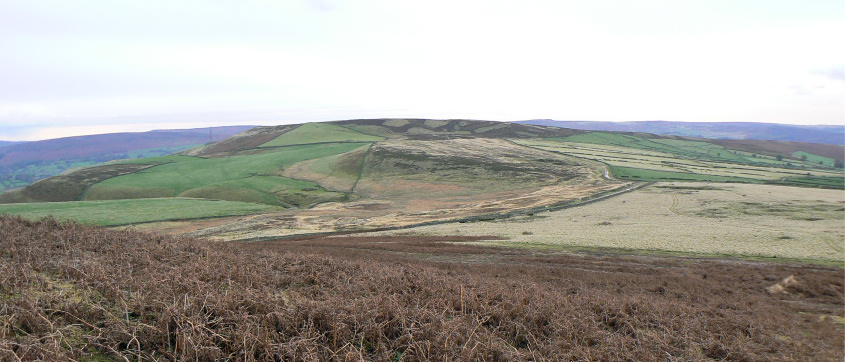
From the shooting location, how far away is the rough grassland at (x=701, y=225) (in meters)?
31.6

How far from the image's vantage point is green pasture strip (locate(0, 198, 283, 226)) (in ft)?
176

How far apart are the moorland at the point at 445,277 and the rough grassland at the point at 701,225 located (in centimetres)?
30

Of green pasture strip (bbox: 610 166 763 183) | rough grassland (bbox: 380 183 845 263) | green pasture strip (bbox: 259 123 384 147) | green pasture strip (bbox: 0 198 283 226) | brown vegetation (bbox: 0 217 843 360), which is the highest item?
green pasture strip (bbox: 259 123 384 147)

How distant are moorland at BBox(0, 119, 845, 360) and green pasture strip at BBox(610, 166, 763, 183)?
8.46 metres

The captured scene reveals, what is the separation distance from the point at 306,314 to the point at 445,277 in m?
6.21

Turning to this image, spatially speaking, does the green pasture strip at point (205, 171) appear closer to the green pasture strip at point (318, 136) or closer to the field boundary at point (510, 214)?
the green pasture strip at point (318, 136)

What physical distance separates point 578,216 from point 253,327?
49.7 metres

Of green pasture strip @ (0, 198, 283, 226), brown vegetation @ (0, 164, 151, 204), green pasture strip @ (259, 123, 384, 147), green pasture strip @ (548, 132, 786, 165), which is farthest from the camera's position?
green pasture strip @ (259, 123, 384, 147)

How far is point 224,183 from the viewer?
3359 inches

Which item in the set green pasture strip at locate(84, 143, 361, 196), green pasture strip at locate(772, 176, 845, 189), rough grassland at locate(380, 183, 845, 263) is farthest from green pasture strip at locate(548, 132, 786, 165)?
green pasture strip at locate(84, 143, 361, 196)

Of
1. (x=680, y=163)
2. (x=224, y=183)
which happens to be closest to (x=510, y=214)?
(x=224, y=183)

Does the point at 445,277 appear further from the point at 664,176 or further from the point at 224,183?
the point at 664,176

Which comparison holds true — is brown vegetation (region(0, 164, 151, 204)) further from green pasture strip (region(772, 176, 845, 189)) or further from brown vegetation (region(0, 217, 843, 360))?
green pasture strip (region(772, 176, 845, 189))

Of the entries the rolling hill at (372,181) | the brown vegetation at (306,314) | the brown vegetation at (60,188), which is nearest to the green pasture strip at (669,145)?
the rolling hill at (372,181)
